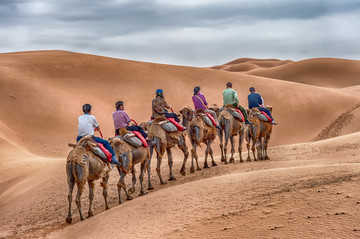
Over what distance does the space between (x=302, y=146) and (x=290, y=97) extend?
79.0 feet

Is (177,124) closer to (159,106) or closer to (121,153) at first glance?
(159,106)

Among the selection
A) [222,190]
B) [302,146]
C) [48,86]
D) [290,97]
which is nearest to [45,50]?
[48,86]

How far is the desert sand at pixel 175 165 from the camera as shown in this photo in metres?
9.77

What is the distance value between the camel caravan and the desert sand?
1.00 m

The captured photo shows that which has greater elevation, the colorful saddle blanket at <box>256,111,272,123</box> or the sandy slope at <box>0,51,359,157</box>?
the sandy slope at <box>0,51,359,157</box>

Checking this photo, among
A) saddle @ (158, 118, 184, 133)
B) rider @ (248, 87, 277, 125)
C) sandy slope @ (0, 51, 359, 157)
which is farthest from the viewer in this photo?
sandy slope @ (0, 51, 359, 157)

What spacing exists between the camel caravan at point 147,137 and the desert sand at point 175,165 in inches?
39.4

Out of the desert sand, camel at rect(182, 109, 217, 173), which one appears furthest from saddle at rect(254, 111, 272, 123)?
camel at rect(182, 109, 217, 173)

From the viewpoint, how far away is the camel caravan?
508 inches

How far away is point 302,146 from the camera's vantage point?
948 inches

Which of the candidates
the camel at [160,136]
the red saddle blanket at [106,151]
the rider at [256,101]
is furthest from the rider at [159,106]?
the rider at [256,101]

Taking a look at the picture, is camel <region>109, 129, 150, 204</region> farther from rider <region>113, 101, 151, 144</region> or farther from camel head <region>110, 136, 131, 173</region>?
rider <region>113, 101, 151, 144</region>

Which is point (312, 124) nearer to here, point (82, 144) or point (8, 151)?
point (8, 151)

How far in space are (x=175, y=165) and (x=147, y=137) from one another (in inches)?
192
